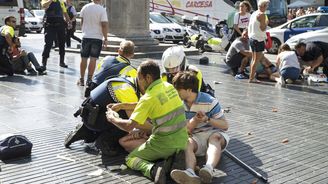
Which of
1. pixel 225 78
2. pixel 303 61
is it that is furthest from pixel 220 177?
pixel 303 61

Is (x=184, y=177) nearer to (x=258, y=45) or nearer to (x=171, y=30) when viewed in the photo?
(x=258, y=45)

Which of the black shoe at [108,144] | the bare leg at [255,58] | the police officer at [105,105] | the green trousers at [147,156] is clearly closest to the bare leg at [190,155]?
the green trousers at [147,156]

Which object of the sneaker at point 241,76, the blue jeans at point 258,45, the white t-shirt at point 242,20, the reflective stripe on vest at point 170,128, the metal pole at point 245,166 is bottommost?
the metal pole at point 245,166

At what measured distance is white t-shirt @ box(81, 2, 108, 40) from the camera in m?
9.01

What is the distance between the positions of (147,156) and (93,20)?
5.13m

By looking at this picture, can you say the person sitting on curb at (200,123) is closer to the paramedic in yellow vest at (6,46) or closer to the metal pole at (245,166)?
the metal pole at (245,166)

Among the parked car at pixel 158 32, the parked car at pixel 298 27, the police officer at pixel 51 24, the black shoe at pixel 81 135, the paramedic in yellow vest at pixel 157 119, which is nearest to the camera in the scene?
the paramedic in yellow vest at pixel 157 119

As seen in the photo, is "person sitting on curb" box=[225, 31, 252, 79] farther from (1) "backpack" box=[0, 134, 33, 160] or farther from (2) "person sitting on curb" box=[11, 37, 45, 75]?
(1) "backpack" box=[0, 134, 33, 160]

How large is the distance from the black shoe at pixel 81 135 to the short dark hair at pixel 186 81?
46.2 inches

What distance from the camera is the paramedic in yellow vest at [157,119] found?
4133 mm

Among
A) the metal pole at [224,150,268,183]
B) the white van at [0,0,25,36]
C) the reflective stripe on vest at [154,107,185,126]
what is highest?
the white van at [0,0,25,36]

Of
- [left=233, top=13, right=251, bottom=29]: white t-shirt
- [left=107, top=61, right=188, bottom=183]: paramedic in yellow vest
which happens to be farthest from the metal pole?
[left=233, top=13, right=251, bottom=29]: white t-shirt

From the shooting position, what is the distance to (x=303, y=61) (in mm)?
10984

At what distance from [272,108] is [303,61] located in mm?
3963
